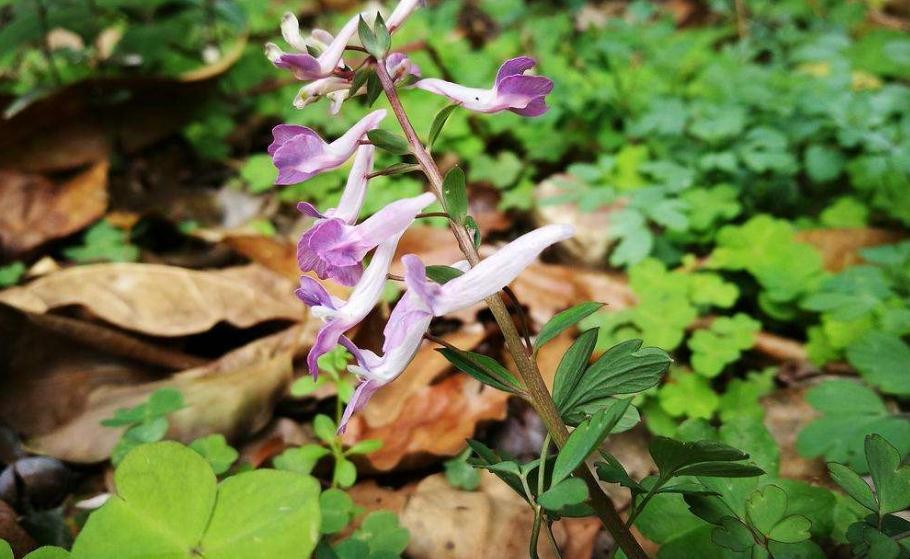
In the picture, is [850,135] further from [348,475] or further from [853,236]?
[348,475]

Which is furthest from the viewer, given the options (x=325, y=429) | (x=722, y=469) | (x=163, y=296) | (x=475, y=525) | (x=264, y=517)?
(x=163, y=296)

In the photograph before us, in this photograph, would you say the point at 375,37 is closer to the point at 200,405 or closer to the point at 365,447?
the point at 365,447

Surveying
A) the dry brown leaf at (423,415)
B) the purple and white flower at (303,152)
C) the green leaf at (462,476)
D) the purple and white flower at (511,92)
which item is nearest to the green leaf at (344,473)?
the dry brown leaf at (423,415)

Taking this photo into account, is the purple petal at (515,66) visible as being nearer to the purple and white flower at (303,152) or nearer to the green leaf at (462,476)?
the purple and white flower at (303,152)

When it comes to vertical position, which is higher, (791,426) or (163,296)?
(163,296)

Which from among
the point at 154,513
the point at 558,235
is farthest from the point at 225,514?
the point at 558,235

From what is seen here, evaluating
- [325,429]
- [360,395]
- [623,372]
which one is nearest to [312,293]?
[360,395]

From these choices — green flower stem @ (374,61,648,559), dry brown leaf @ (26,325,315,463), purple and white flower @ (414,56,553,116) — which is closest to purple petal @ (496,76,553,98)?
purple and white flower @ (414,56,553,116)

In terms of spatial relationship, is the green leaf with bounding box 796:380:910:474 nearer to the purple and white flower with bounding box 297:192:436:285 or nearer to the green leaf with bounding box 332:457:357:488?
the green leaf with bounding box 332:457:357:488
